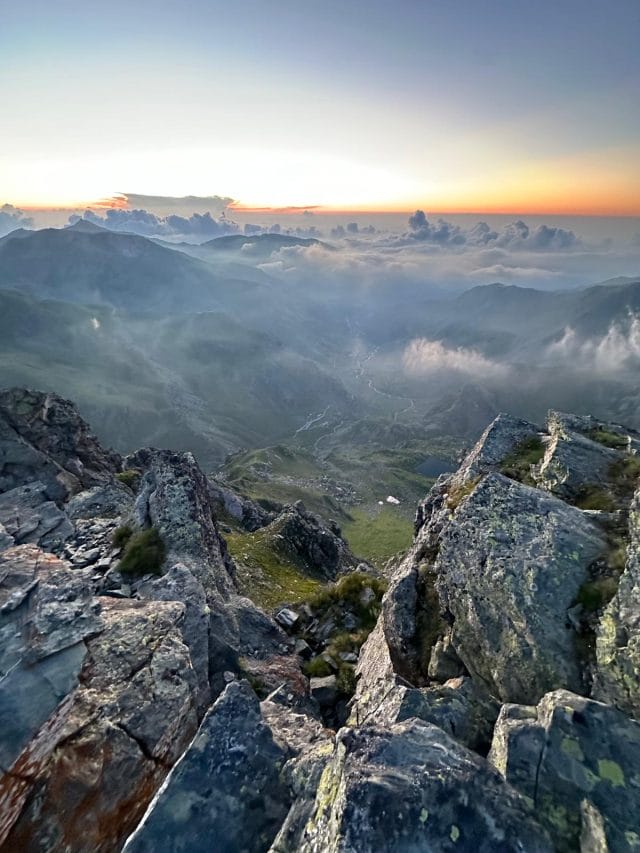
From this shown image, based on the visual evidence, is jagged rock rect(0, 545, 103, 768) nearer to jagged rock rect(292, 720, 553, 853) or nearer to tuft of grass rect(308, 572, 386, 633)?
jagged rock rect(292, 720, 553, 853)

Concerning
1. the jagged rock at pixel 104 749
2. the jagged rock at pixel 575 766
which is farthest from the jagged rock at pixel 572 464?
the jagged rock at pixel 104 749

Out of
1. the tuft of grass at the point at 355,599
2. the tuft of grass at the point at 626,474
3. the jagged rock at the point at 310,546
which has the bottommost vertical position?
the jagged rock at the point at 310,546

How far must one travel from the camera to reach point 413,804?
10.5 m

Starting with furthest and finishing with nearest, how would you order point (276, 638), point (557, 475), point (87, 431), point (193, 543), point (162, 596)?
point (87, 431) → point (193, 543) → point (276, 638) → point (162, 596) → point (557, 475)

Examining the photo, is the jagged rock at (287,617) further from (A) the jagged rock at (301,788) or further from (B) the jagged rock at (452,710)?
(A) the jagged rock at (301,788)

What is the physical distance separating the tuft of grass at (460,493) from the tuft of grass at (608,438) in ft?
22.6

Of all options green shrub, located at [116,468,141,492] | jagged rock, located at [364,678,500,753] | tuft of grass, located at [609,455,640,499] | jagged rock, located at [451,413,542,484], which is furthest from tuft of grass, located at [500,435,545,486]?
green shrub, located at [116,468,141,492]

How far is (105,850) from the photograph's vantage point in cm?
1293

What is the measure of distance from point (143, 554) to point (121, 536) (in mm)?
4050

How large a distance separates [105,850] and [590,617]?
15826 mm

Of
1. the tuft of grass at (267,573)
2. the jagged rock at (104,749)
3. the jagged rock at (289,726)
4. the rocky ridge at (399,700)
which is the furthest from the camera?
the tuft of grass at (267,573)

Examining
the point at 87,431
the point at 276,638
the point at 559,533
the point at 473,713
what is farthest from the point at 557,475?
the point at 87,431

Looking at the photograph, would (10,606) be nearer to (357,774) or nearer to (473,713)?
(357,774)

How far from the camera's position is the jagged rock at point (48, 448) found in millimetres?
52688
